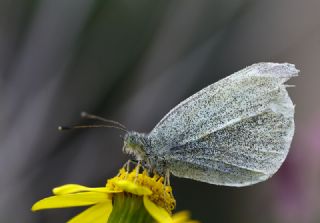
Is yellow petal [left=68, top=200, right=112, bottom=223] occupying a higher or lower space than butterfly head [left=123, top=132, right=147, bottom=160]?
lower

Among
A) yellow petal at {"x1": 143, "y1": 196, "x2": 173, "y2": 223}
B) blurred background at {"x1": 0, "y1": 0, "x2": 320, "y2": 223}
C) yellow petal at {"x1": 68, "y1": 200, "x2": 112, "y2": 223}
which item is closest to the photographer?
yellow petal at {"x1": 143, "y1": 196, "x2": 173, "y2": 223}

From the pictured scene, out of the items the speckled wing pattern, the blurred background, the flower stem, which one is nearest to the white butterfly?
the speckled wing pattern

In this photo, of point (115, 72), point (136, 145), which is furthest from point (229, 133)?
point (115, 72)

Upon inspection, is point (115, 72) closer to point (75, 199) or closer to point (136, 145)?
point (136, 145)

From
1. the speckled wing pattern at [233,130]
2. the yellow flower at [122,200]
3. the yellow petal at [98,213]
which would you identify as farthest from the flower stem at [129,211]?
the speckled wing pattern at [233,130]

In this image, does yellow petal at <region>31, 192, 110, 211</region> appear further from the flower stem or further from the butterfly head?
the butterfly head
